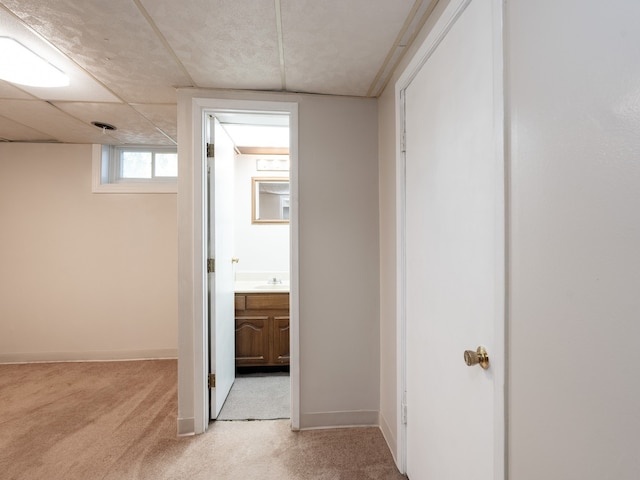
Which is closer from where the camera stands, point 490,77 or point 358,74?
point 490,77

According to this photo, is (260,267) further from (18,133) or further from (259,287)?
(18,133)

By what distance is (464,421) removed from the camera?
98 cm

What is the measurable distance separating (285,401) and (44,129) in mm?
3189

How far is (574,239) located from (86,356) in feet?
13.1

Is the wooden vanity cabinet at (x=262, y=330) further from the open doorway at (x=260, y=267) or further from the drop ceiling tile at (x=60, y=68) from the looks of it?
the drop ceiling tile at (x=60, y=68)

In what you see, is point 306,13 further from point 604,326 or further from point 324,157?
point 604,326

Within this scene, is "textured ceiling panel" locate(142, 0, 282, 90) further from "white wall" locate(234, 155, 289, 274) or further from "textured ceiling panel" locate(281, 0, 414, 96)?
"white wall" locate(234, 155, 289, 274)

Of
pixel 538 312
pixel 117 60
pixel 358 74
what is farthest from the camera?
pixel 358 74

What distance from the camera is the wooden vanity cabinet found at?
2662 mm

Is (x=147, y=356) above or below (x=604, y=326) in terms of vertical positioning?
below

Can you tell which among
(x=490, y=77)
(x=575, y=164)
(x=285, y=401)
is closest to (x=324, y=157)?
(x=490, y=77)

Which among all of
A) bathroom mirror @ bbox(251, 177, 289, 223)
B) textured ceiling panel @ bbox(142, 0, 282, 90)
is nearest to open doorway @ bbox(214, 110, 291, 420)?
bathroom mirror @ bbox(251, 177, 289, 223)

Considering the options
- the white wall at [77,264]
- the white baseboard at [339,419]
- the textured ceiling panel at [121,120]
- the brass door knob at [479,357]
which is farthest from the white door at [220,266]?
the brass door knob at [479,357]

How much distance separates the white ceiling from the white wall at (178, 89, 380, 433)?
0.77 feet
